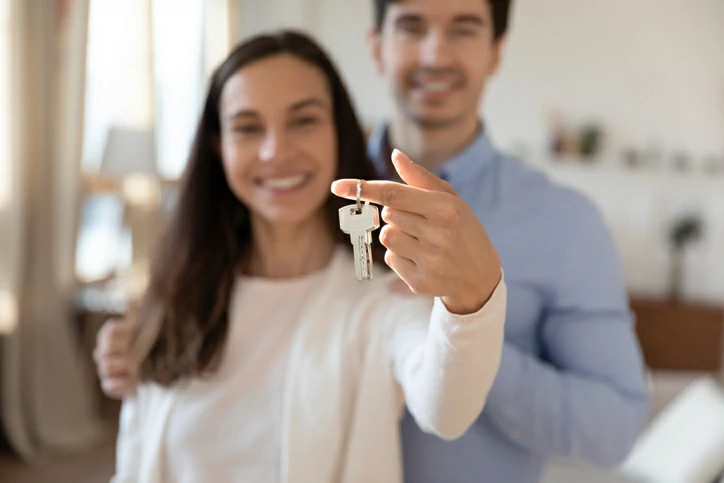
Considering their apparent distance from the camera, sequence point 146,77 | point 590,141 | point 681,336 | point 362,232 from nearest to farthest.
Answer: point 362,232 < point 146,77 < point 681,336 < point 590,141

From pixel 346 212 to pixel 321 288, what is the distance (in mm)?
238

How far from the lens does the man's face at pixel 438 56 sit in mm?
462

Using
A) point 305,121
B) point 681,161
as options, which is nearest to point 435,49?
point 305,121

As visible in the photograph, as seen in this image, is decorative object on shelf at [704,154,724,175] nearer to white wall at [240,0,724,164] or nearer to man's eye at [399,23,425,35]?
white wall at [240,0,724,164]

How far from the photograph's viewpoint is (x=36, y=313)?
1.26 metres

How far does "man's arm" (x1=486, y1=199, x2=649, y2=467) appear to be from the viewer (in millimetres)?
433

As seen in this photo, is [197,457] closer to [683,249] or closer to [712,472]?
[712,472]

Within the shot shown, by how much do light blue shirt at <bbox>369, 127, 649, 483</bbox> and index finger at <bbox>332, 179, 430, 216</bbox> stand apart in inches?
7.5

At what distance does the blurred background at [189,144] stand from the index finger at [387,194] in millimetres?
318

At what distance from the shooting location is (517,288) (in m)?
0.45

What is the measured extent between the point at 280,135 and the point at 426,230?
7.0 inches

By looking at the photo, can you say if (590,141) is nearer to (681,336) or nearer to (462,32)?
(681,336)

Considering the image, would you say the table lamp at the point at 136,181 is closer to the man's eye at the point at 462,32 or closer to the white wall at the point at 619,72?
the man's eye at the point at 462,32

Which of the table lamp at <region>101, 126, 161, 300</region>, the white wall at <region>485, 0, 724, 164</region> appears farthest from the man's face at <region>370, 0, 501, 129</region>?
the white wall at <region>485, 0, 724, 164</region>
